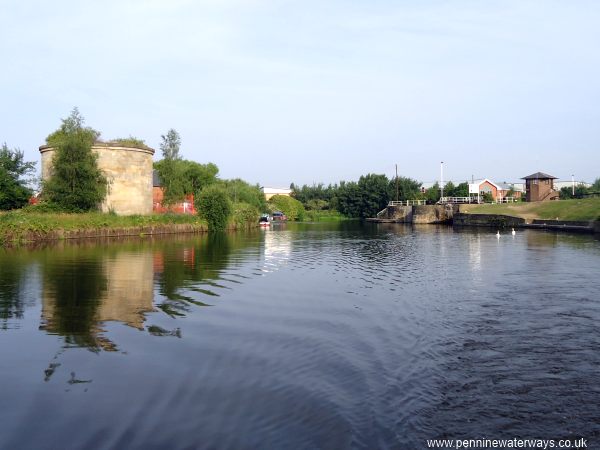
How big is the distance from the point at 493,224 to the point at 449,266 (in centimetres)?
4517

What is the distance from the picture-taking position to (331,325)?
12242 millimetres

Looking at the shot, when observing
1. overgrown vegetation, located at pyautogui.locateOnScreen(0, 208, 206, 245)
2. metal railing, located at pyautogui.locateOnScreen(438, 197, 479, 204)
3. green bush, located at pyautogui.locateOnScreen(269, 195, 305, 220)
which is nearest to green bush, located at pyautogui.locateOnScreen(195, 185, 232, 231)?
overgrown vegetation, located at pyautogui.locateOnScreen(0, 208, 206, 245)

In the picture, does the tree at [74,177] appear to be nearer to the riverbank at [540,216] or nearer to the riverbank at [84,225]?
the riverbank at [84,225]

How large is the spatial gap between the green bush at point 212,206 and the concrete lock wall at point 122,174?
218 inches

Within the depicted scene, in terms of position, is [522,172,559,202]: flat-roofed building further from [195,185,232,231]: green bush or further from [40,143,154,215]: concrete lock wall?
[40,143,154,215]: concrete lock wall

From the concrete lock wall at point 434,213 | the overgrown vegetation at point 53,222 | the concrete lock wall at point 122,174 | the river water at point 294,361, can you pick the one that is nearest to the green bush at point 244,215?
the overgrown vegetation at point 53,222

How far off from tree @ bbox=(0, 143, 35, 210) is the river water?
3092cm

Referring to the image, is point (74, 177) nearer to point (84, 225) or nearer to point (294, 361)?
point (84, 225)

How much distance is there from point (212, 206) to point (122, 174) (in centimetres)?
973

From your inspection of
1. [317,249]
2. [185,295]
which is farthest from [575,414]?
[317,249]

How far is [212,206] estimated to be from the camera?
55750 mm

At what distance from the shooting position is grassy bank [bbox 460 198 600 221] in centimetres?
5500

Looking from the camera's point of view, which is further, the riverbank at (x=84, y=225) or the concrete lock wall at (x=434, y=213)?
the concrete lock wall at (x=434, y=213)

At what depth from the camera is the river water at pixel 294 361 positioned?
6.52 metres
